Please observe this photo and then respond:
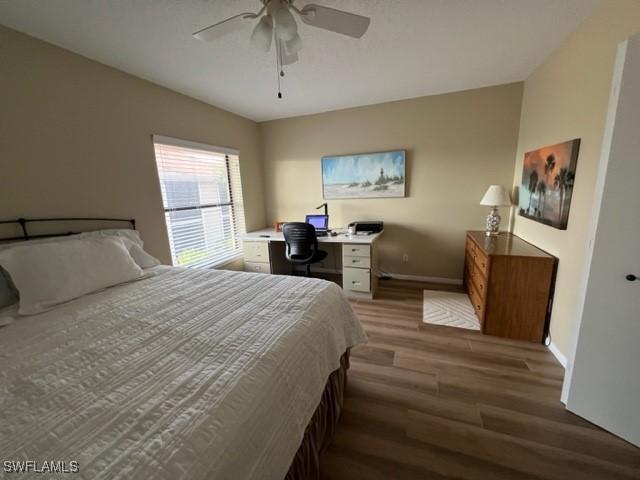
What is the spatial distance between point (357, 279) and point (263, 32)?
8.09 ft

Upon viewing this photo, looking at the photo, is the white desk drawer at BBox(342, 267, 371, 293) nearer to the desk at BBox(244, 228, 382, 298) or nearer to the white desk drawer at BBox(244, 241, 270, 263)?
the desk at BBox(244, 228, 382, 298)

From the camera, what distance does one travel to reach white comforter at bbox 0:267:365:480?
0.63 m

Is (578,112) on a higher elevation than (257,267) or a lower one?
higher

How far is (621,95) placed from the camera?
1.18 m

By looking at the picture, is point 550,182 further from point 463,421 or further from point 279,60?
point 279,60

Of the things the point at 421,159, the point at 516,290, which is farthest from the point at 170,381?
the point at 421,159

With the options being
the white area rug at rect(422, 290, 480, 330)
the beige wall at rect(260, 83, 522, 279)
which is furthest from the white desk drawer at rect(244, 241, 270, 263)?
the white area rug at rect(422, 290, 480, 330)

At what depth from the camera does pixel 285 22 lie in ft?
4.38

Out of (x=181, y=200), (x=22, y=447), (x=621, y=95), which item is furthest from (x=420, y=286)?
(x=22, y=447)

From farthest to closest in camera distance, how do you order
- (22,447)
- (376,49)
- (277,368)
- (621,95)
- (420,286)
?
(420,286) → (376,49) → (621,95) → (277,368) → (22,447)

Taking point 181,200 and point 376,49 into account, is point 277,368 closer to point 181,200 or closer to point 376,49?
point 376,49

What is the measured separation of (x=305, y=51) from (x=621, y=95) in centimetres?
193

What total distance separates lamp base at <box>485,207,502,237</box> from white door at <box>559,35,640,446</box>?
1718 mm

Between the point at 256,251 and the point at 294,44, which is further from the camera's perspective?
the point at 256,251
